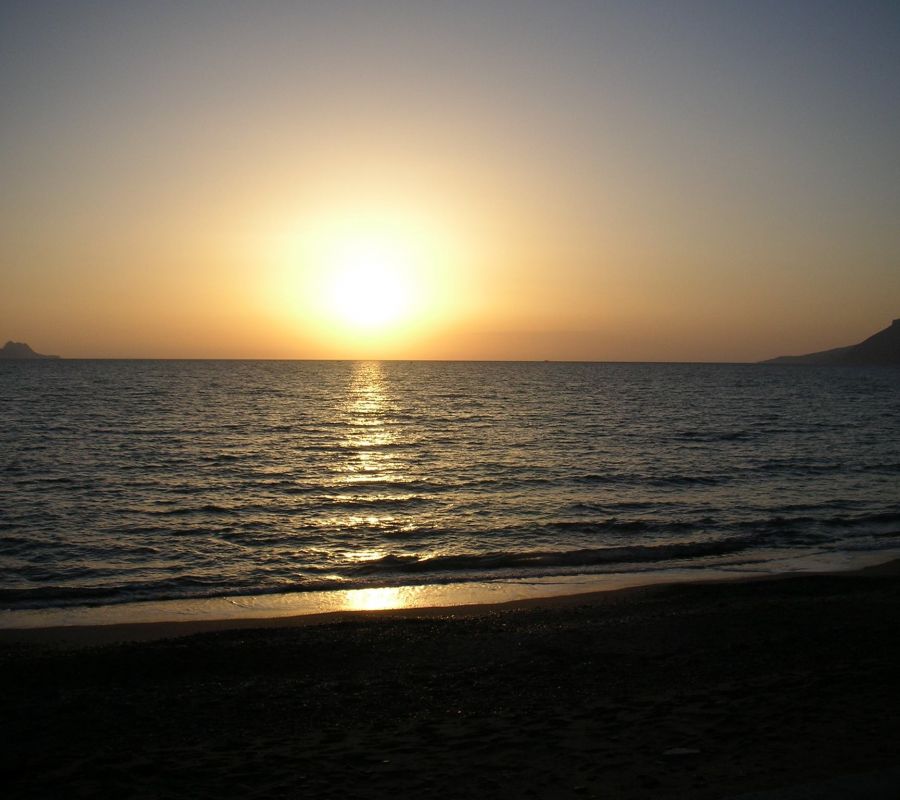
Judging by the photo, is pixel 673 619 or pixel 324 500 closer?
pixel 673 619

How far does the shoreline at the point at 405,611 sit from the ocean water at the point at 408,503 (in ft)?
3.64

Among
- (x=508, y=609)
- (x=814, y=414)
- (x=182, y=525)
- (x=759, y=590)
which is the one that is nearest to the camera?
(x=508, y=609)

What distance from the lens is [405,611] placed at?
48.3 feet

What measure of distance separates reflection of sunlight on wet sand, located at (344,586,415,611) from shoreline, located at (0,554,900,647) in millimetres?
27

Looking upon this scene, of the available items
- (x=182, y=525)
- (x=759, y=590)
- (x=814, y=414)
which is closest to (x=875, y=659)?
(x=759, y=590)

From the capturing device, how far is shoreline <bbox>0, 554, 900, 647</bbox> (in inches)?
516

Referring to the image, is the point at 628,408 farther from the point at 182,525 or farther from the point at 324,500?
the point at 182,525

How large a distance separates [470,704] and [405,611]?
18.3 feet

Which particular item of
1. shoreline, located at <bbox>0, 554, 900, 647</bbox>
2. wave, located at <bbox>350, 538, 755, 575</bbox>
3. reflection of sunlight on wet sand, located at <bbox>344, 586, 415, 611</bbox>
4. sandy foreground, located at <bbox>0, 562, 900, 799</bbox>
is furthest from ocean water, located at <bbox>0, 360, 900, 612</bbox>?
sandy foreground, located at <bbox>0, 562, 900, 799</bbox>

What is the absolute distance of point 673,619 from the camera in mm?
13195

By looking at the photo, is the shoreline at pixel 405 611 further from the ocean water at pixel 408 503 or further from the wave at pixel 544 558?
the wave at pixel 544 558

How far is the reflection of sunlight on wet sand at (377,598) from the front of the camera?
1547cm

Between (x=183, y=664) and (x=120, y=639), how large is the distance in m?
2.34

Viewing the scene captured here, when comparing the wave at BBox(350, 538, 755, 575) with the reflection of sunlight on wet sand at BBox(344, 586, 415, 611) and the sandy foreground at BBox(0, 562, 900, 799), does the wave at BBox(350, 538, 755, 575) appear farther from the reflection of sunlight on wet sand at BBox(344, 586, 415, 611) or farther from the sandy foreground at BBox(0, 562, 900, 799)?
the sandy foreground at BBox(0, 562, 900, 799)
